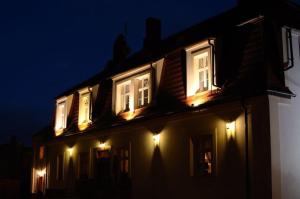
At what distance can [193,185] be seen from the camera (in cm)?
1662

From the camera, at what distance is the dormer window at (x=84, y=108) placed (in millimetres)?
24906

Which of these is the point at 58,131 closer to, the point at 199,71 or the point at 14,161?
the point at 199,71

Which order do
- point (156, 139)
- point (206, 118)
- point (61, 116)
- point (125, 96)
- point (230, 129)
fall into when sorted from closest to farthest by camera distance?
point (230, 129) < point (206, 118) < point (156, 139) < point (125, 96) < point (61, 116)

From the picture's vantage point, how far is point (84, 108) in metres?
25.4

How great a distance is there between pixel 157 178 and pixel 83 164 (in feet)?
23.0

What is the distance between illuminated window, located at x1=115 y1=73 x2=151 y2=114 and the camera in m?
20.6

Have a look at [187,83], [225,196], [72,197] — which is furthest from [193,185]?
[72,197]

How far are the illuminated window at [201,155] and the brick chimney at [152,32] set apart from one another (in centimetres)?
942

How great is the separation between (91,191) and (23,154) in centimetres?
2320

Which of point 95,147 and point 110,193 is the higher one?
point 95,147

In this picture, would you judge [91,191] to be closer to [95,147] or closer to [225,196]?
[95,147]

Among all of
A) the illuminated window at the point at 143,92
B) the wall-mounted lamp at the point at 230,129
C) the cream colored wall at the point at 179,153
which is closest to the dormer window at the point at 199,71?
the cream colored wall at the point at 179,153

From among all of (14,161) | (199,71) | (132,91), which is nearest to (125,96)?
(132,91)

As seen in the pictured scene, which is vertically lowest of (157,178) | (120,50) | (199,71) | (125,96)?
(157,178)
